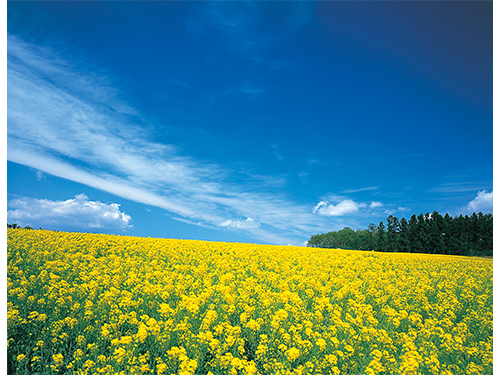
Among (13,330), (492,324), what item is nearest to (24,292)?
(13,330)

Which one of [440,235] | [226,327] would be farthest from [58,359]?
[440,235]

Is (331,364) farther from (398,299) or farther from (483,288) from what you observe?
(483,288)

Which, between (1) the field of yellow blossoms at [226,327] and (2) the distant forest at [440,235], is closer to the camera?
(1) the field of yellow blossoms at [226,327]

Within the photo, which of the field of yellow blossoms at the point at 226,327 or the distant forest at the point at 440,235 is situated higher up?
the distant forest at the point at 440,235

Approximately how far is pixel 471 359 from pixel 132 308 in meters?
7.24

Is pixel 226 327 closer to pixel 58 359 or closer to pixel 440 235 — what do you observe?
pixel 58 359

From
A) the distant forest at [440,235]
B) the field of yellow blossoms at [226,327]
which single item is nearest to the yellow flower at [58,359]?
the field of yellow blossoms at [226,327]

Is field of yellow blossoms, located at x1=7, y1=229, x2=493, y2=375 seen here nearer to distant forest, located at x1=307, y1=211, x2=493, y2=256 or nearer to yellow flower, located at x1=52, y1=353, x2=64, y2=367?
yellow flower, located at x1=52, y1=353, x2=64, y2=367

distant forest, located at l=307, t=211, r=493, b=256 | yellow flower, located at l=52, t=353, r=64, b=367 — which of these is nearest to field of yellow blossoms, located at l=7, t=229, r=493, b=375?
yellow flower, located at l=52, t=353, r=64, b=367

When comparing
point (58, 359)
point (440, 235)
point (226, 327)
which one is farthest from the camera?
point (440, 235)

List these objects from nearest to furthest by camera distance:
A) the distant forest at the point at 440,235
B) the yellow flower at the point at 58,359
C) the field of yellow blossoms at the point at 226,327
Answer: the yellow flower at the point at 58,359 → the field of yellow blossoms at the point at 226,327 → the distant forest at the point at 440,235

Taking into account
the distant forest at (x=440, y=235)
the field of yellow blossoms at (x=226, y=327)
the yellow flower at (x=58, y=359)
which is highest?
the distant forest at (x=440, y=235)

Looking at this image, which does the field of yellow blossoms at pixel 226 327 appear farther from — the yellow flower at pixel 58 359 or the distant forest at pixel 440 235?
the distant forest at pixel 440 235

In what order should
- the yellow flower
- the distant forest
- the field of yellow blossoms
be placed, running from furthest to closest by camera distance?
the distant forest → the field of yellow blossoms → the yellow flower
